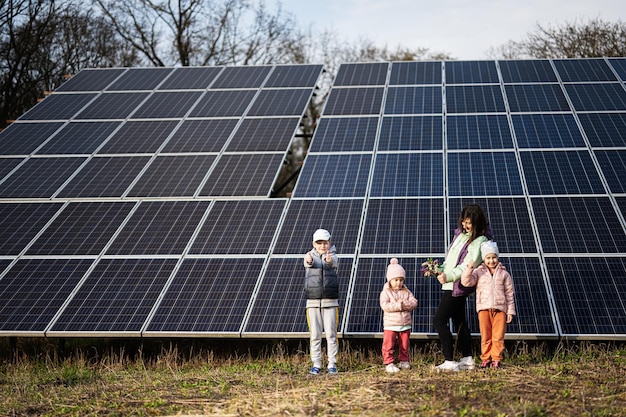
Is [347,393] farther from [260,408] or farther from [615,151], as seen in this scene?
[615,151]

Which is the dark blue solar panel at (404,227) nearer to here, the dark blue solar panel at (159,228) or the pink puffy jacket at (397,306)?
the pink puffy jacket at (397,306)

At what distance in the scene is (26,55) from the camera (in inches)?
1357

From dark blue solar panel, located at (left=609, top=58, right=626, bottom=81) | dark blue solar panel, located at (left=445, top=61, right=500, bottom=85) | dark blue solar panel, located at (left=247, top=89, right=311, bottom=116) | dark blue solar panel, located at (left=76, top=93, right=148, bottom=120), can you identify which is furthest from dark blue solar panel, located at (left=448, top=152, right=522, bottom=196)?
dark blue solar panel, located at (left=76, top=93, right=148, bottom=120)

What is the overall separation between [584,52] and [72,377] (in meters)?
32.9

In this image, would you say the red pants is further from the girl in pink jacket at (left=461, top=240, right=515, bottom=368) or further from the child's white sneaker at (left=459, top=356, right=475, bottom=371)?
the girl in pink jacket at (left=461, top=240, right=515, bottom=368)

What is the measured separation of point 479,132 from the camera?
15.0m

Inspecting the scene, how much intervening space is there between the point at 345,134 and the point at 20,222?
21.4ft

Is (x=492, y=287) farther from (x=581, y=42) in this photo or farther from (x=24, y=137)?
(x=581, y=42)

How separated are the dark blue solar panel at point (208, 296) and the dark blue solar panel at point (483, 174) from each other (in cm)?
393


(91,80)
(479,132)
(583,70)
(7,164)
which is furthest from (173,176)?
(583,70)

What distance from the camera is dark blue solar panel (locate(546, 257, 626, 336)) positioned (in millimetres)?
9969

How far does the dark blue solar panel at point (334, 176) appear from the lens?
1339cm

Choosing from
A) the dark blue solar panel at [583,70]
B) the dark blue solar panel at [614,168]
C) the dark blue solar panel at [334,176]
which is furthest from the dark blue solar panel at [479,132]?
the dark blue solar panel at [583,70]

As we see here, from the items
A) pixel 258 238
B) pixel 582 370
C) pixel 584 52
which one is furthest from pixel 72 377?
pixel 584 52
